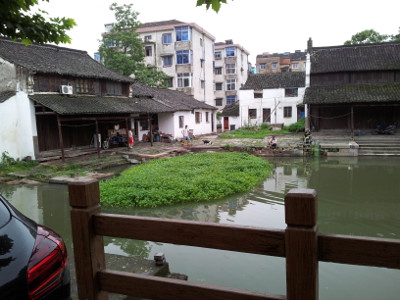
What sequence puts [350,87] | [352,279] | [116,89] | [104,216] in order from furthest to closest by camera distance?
[350,87] < [116,89] < [352,279] < [104,216]

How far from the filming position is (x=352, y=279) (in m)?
5.00

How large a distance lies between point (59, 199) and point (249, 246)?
9.66 meters

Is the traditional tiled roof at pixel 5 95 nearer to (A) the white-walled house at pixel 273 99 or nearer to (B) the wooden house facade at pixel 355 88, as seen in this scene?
(B) the wooden house facade at pixel 355 88

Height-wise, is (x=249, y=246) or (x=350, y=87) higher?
(x=350, y=87)

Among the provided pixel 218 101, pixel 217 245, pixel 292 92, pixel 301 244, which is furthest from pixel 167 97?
pixel 301 244

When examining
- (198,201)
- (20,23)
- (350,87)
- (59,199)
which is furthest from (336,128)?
(20,23)

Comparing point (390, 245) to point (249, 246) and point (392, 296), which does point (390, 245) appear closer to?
point (249, 246)

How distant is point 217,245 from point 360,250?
76 centimetres

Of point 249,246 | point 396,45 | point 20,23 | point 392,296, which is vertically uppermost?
point 396,45

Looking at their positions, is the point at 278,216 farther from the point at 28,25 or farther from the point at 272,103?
the point at 272,103

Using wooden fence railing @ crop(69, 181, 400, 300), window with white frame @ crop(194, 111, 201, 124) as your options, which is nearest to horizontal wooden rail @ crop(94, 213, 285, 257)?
wooden fence railing @ crop(69, 181, 400, 300)

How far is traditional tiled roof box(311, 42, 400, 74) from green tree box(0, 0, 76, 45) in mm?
24139

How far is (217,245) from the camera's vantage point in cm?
194

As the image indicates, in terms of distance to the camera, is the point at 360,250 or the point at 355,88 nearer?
the point at 360,250
